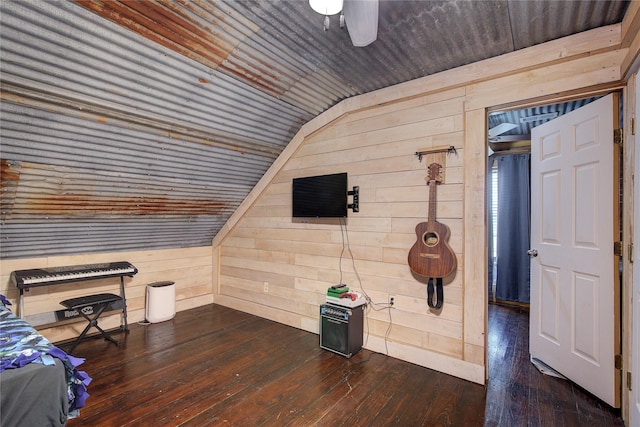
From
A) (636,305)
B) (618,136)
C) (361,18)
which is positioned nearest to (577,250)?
(636,305)

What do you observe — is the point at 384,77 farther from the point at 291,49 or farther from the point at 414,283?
the point at 414,283

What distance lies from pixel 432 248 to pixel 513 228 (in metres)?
2.70

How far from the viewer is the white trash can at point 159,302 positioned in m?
3.72

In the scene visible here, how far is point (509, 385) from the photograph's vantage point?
7.86 feet

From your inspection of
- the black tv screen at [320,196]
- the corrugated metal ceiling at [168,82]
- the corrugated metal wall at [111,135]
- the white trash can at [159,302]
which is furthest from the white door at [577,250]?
the white trash can at [159,302]

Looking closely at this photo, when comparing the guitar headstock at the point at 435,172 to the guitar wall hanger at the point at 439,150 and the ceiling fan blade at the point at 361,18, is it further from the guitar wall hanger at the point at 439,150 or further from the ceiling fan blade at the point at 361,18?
the ceiling fan blade at the point at 361,18

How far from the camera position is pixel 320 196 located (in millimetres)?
3301

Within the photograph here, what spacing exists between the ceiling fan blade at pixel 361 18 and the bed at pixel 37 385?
2072mm

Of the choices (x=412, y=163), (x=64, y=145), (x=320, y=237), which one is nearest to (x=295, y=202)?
(x=320, y=237)

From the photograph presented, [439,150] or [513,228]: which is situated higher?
[439,150]

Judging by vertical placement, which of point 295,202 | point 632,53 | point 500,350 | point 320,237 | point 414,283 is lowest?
point 500,350

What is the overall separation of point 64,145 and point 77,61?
31.7 inches

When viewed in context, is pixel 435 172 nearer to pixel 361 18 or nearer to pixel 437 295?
pixel 437 295

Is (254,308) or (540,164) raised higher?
(540,164)
